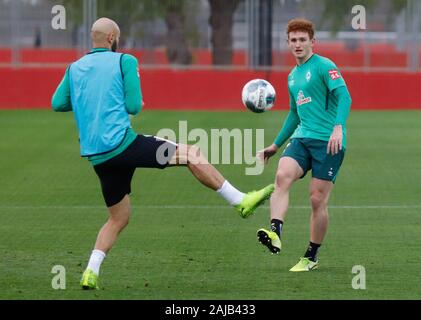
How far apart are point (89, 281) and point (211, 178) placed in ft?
3.98

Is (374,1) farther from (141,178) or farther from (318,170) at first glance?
(318,170)

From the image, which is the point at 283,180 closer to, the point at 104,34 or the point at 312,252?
the point at 312,252

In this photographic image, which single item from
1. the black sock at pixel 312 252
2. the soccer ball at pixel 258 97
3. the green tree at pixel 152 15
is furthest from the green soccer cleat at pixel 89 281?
the green tree at pixel 152 15

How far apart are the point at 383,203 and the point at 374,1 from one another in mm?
22784

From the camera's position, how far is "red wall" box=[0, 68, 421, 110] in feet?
109

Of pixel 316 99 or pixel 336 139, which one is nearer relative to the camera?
pixel 336 139

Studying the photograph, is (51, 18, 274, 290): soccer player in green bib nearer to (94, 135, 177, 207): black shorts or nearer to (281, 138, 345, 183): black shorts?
(94, 135, 177, 207): black shorts

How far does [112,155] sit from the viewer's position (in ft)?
30.8

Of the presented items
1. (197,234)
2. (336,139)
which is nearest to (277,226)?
(336,139)

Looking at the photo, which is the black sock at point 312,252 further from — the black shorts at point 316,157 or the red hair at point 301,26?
the red hair at point 301,26

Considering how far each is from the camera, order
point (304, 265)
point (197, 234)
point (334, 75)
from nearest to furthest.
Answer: point (334, 75) < point (304, 265) < point (197, 234)

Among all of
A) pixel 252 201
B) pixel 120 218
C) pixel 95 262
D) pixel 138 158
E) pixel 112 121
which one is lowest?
pixel 95 262

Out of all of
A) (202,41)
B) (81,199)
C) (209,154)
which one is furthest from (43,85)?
(81,199)

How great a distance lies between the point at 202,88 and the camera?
34000 mm
